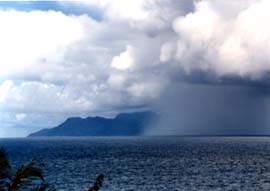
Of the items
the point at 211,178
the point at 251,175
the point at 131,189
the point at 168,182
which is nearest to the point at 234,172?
the point at 251,175

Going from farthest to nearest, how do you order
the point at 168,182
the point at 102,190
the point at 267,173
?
1. the point at 267,173
2. the point at 168,182
3. the point at 102,190

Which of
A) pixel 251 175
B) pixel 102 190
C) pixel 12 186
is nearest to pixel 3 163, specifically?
pixel 12 186

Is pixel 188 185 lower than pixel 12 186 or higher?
lower

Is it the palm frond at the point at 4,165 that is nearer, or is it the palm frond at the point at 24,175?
the palm frond at the point at 24,175

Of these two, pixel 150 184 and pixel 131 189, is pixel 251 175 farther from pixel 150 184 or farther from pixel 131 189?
pixel 131 189

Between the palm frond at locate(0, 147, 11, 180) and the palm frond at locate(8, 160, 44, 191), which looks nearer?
the palm frond at locate(8, 160, 44, 191)

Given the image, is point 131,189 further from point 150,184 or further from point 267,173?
point 267,173

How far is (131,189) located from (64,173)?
1303 inches

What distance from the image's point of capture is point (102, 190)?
74.5m

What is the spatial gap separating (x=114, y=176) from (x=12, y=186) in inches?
3448

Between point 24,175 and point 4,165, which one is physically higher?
point 4,165

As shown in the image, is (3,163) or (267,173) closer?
(3,163)

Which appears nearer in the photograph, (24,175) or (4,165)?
(24,175)

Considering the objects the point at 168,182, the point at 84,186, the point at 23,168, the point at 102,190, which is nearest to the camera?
the point at 23,168
